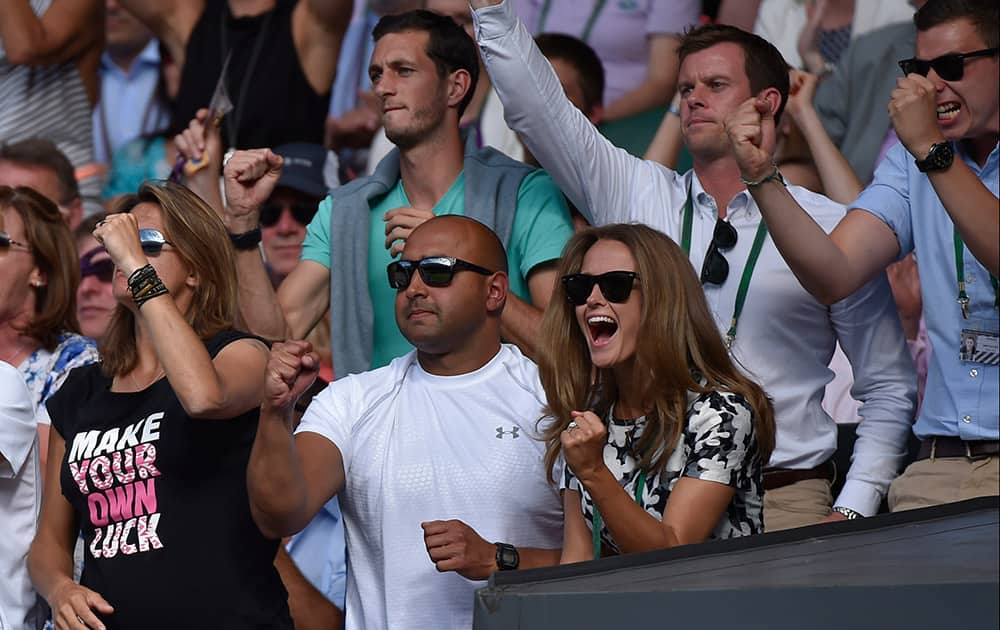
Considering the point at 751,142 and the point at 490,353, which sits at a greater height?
the point at 751,142

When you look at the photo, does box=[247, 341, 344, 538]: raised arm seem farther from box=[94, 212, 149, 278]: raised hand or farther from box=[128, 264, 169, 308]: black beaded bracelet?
box=[94, 212, 149, 278]: raised hand

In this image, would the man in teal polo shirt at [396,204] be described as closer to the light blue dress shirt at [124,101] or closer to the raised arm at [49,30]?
the raised arm at [49,30]

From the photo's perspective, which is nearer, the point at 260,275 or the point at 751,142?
the point at 751,142

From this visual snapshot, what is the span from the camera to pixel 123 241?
12.5 ft

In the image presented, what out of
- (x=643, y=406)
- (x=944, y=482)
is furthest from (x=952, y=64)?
(x=643, y=406)

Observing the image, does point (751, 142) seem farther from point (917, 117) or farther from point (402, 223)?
point (402, 223)

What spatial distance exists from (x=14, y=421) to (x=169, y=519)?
0.49m

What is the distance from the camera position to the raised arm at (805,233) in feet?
12.3

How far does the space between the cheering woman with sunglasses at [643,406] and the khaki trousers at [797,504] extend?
549 mm

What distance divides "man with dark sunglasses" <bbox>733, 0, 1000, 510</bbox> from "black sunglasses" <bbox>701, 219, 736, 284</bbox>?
30cm

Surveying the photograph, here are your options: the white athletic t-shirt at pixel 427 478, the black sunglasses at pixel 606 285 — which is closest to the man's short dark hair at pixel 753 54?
the black sunglasses at pixel 606 285

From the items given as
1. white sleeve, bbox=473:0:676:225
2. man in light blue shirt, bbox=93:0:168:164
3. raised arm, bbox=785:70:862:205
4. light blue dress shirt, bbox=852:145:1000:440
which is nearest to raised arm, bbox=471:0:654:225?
white sleeve, bbox=473:0:676:225

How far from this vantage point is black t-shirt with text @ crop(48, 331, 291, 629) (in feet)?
12.1

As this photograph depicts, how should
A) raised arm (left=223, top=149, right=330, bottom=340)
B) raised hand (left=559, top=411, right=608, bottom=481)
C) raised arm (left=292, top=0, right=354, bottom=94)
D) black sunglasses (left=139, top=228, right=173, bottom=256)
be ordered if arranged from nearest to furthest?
raised hand (left=559, top=411, right=608, bottom=481) < black sunglasses (left=139, top=228, right=173, bottom=256) < raised arm (left=223, top=149, right=330, bottom=340) < raised arm (left=292, top=0, right=354, bottom=94)
